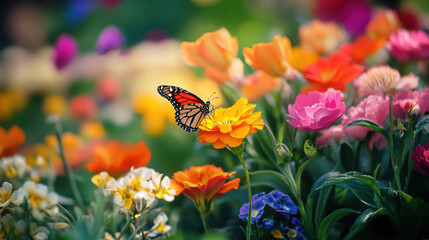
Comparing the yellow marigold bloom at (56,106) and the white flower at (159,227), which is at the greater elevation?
the white flower at (159,227)

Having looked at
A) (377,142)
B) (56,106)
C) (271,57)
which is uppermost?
(271,57)

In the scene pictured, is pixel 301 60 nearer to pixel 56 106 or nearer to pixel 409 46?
pixel 409 46

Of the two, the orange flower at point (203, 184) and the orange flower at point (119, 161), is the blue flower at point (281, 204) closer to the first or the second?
the orange flower at point (203, 184)

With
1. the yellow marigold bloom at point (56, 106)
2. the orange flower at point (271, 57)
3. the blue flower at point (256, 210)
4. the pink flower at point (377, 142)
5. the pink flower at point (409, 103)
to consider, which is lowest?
the yellow marigold bloom at point (56, 106)

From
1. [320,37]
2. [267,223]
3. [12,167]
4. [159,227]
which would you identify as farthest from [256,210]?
[320,37]

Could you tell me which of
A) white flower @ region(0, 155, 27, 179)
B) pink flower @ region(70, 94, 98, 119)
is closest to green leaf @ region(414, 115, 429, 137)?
white flower @ region(0, 155, 27, 179)

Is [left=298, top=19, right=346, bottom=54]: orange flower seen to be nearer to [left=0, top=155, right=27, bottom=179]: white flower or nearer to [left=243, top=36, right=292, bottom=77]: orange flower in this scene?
[left=243, top=36, right=292, bottom=77]: orange flower

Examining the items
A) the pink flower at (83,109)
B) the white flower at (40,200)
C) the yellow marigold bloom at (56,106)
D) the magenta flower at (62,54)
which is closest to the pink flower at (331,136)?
the white flower at (40,200)
